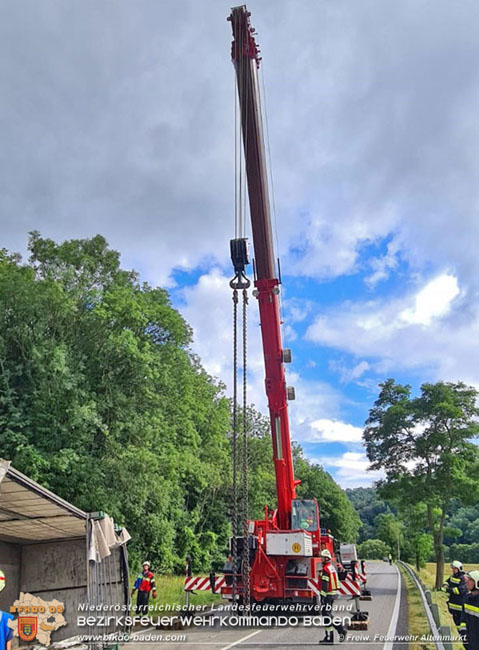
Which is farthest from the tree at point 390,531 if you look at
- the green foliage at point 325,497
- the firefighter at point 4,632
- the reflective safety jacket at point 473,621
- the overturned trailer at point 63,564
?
the firefighter at point 4,632

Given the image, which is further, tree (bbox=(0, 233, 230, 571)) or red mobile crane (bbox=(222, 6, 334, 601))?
tree (bbox=(0, 233, 230, 571))

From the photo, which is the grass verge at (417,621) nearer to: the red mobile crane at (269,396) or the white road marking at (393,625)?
the white road marking at (393,625)

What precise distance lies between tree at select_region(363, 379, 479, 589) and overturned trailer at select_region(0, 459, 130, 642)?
50.9 ft

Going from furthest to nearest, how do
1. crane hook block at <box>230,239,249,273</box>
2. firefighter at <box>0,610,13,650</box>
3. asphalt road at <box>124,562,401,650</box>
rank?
crane hook block at <box>230,239,249,273</box> < asphalt road at <box>124,562,401,650</box> < firefighter at <box>0,610,13,650</box>

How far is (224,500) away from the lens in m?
38.3

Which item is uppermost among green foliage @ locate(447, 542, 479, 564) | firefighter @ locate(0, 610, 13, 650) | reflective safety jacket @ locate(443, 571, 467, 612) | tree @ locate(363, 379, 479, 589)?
tree @ locate(363, 379, 479, 589)

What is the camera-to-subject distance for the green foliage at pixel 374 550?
276 feet

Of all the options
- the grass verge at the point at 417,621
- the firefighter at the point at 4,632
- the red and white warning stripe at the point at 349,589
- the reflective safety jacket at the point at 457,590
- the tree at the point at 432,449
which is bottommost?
the grass verge at the point at 417,621

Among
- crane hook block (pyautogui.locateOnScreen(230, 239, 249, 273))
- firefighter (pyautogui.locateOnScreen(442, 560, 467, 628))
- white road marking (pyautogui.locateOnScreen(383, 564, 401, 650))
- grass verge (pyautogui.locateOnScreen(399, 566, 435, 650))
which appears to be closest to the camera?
firefighter (pyautogui.locateOnScreen(442, 560, 467, 628))

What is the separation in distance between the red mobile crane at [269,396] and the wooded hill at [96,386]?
764cm

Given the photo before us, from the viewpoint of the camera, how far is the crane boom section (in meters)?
11.9

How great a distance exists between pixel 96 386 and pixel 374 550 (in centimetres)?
7681

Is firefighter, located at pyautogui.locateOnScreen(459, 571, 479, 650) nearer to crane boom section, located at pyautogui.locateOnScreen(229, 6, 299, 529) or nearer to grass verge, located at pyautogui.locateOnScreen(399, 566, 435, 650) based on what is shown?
grass verge, located at pyautogui.locateOnScreen(399, 566, 435, 650)

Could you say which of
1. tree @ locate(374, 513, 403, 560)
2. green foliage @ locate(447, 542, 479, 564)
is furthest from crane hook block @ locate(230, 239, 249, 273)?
green foliage @ locate(447, 542, 479, 564)
